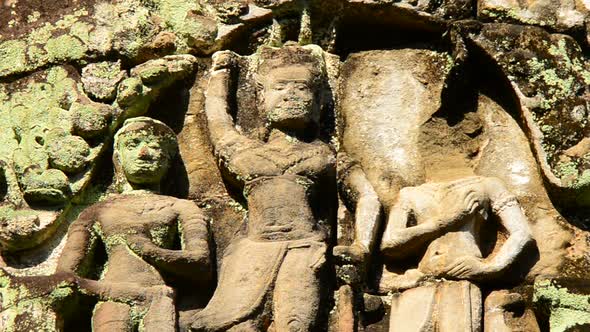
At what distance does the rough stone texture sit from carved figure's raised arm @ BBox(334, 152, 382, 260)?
12 millimetres

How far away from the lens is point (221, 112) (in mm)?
10273

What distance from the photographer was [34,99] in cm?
1055

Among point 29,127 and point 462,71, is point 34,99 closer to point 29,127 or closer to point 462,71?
point 29,127

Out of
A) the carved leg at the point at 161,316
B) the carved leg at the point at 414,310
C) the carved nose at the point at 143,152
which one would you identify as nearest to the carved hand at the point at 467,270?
the carved leg at the point at 414,310

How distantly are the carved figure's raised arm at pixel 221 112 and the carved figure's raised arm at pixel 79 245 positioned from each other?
0.88 metres

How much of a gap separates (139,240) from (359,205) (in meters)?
1.31

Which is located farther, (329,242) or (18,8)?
(18,8)

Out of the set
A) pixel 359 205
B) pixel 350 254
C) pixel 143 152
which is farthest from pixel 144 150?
pixel 350 254

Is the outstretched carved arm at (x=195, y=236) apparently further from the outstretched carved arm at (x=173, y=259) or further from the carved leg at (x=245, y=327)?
the carved leg at (x=245, y=327)

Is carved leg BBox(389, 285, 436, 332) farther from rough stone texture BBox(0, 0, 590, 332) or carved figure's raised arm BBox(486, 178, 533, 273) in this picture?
carved figure's raised arm BBox(486, 178, 533, 273)

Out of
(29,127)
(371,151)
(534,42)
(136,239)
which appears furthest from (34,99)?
(534,42)

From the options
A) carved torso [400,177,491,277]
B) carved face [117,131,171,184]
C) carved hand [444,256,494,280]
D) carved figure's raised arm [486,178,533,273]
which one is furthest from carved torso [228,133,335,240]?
carved figure's raised arm [486,178,533,273]

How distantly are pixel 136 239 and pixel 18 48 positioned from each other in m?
1.79

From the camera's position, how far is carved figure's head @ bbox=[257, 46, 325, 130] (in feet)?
33.1
